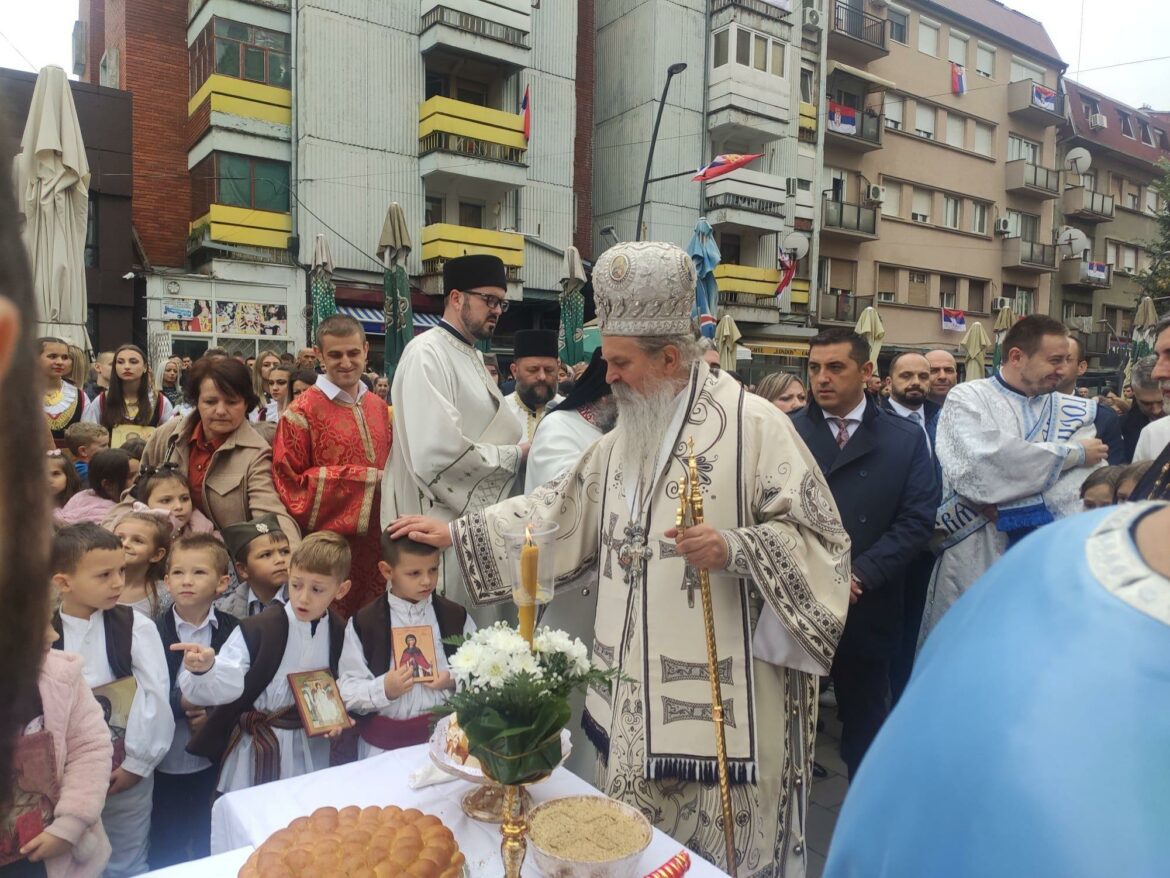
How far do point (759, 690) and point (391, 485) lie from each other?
7.07ft

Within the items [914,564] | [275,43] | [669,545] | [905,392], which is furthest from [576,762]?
[275,43]

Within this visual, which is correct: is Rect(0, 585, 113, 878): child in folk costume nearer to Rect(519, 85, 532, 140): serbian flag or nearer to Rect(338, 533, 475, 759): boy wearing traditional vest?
Rect(338, 533, 475, 759): boy wearing traditional vest

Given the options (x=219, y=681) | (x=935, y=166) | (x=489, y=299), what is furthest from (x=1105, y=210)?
(x=219, y=681)

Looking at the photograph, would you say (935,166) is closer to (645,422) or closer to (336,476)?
(336,476)

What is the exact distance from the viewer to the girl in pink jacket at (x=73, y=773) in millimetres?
2109

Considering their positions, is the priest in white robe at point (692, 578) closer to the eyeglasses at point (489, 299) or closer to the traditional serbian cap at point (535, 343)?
the eyeglasses at point (489, 299)

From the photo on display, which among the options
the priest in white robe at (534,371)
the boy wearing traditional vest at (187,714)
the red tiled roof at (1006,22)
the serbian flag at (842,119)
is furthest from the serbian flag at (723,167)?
the boy wearing traditional vest at (187,714)

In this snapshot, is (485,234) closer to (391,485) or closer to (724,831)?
(391,485)

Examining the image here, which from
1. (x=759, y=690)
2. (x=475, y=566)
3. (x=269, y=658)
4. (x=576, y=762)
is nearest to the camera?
(x=759, y=690)

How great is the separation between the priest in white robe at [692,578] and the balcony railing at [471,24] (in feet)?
59.9

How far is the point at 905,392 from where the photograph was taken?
572 centimetres

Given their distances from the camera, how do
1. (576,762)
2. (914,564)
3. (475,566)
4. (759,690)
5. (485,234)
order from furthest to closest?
1. (485,234)
2. (914,564)
3. (576,762)
4. (475,566)
5. (759,690)

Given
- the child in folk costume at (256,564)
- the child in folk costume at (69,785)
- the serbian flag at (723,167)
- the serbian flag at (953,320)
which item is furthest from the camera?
the serbian flag at (953,320)

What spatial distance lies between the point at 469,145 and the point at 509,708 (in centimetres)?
1917
